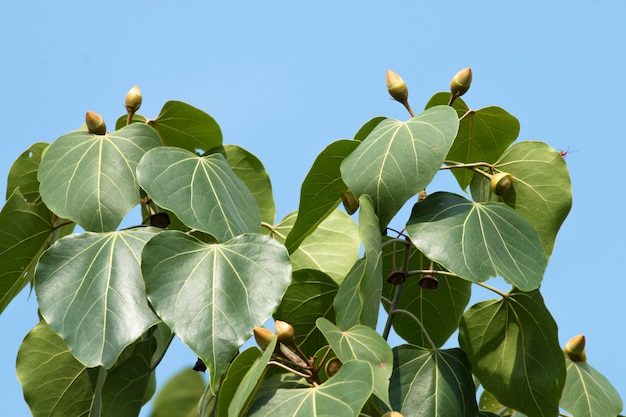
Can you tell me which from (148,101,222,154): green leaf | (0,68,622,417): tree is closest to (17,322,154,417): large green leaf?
(0,68,622,417): tree

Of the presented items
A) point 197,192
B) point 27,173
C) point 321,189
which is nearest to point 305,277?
point 321,189

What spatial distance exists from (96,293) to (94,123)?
50 cm

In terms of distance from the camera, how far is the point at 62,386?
6.69 ft

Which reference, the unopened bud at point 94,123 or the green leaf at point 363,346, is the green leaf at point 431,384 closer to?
the green leaf at point 363,346

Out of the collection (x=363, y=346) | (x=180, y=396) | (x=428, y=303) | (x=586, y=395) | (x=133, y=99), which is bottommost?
(x=180, y=396)

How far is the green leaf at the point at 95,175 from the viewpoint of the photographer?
1931mm

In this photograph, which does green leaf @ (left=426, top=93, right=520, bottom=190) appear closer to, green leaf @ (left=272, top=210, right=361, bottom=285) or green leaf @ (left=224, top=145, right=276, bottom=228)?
green leaf @ (left=272, top=210, right=361, bottom=285)

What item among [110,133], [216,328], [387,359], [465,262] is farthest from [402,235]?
[110,133]

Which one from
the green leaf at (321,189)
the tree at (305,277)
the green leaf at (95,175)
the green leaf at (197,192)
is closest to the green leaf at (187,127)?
the tree at (305,277)

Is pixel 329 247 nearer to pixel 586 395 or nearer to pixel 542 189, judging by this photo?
pixel 542 189

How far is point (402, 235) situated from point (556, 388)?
0.46 m

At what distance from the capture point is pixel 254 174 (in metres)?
2.40

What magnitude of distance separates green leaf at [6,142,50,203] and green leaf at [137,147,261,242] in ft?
1.92

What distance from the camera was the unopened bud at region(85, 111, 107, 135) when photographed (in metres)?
2.10
